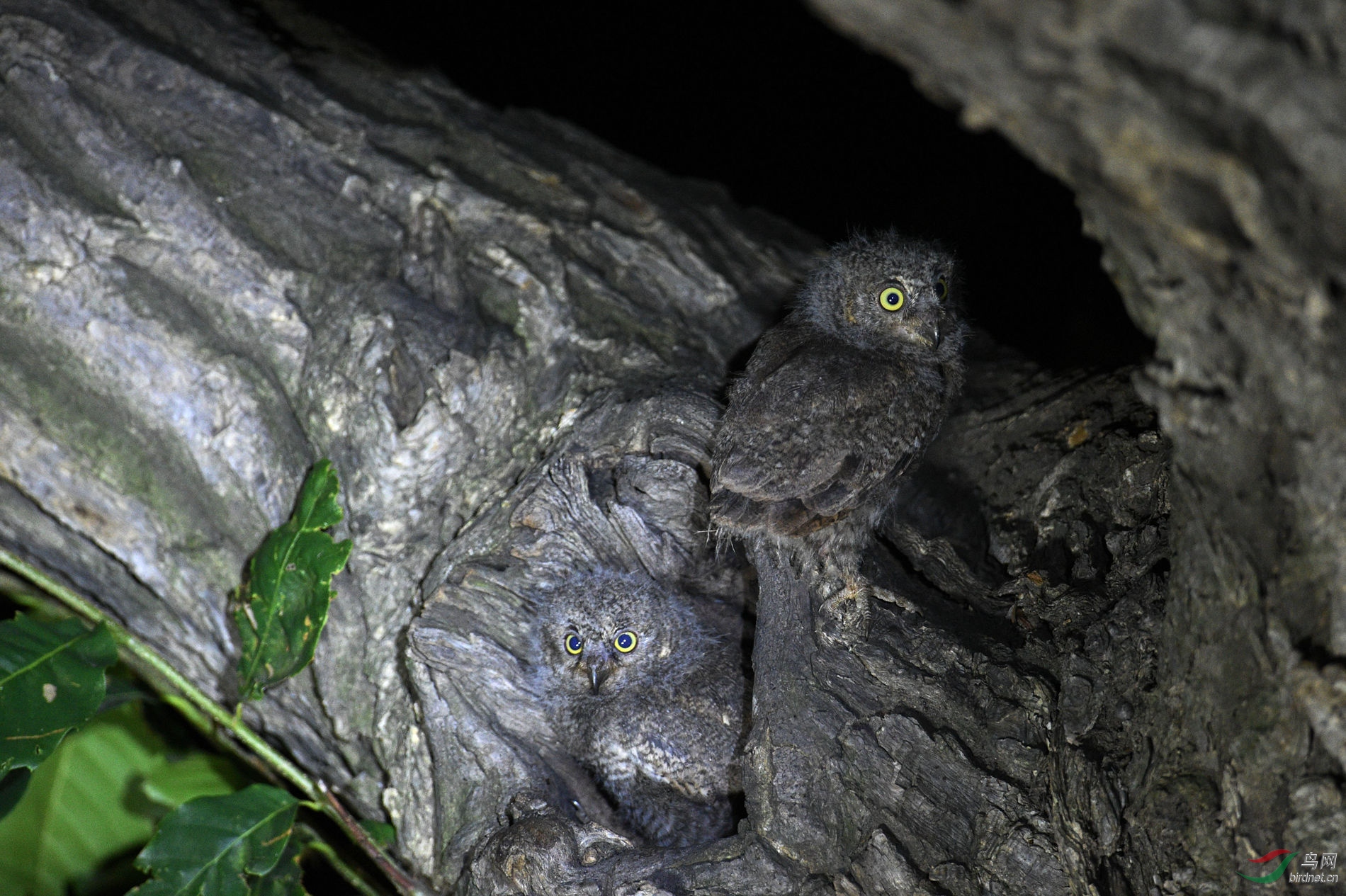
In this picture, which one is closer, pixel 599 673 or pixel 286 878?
pixel 286 878

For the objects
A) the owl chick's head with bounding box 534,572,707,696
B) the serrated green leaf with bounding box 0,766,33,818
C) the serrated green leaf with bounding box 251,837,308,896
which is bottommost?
the serrated green leaf with bounding box 0,766,33,818

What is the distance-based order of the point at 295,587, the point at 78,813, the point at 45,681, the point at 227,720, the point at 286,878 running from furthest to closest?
the point at 78,813 < the point at 227,720 < the point at 286,878 < the point at 295,587 < the point at 45,681

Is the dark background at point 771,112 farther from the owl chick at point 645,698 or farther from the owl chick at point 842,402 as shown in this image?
the owl chick at point 645,698

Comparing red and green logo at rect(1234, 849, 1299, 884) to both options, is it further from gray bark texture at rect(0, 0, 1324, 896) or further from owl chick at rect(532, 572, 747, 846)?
owl chick at rect(532, 572, 747, 846)

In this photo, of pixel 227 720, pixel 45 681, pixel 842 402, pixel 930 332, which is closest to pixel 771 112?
pixel 930 332

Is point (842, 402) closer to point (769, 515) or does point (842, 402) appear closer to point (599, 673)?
point (769, 515)

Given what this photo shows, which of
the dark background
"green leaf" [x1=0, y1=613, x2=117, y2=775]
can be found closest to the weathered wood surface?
"green leaf" [x1=0, y1=613, x2=117, y2=775]

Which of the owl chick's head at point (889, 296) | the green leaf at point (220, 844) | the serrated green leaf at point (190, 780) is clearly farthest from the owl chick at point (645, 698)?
the serrated green leaf at point (190, 780)
